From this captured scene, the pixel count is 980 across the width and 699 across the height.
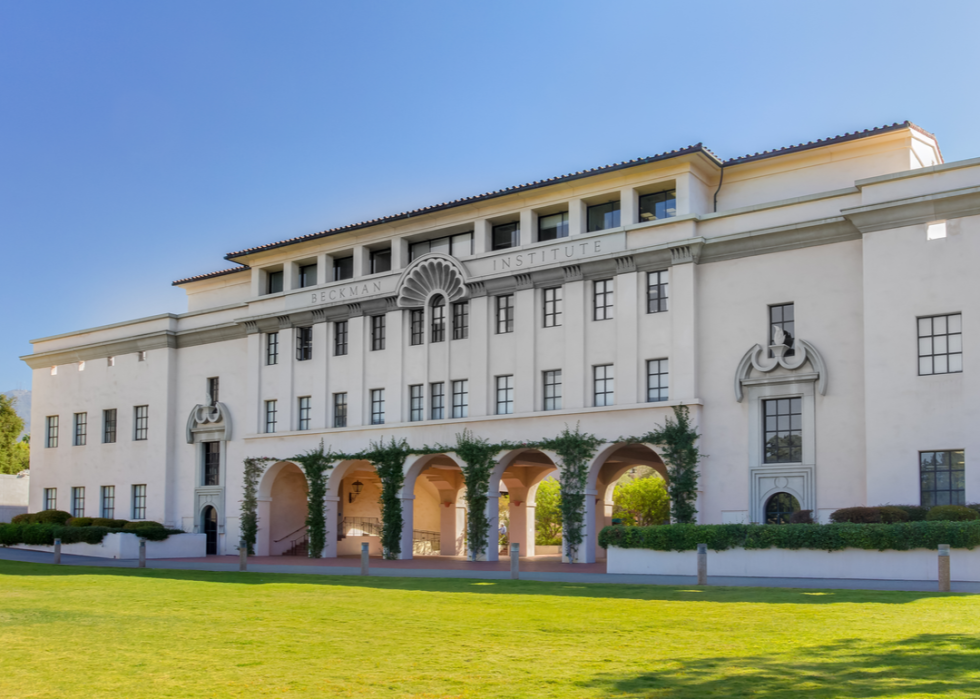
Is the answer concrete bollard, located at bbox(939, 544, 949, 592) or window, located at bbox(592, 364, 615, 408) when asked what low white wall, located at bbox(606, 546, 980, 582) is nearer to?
concrete bollard, located at bbox(939, 544, 949, 592)

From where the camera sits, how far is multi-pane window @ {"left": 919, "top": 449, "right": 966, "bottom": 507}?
26062mm

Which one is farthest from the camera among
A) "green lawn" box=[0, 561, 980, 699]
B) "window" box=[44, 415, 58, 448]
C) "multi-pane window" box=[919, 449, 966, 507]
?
"window" box=[44, 415, 58, 448]

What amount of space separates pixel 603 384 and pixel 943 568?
605 inches

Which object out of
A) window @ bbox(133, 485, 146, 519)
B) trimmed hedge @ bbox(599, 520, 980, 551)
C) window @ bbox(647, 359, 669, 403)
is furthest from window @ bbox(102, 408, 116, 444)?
trimmed hedge @ bbox(599, 520, 980, 551)

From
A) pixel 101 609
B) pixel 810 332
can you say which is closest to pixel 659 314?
pixel 810 332

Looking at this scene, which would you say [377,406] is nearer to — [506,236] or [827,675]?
[506,236]

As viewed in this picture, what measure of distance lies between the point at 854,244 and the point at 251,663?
2343cm

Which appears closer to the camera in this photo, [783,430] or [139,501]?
[783,430]

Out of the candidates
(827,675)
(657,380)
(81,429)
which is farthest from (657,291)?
(81,429)

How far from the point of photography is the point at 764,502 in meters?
29.9

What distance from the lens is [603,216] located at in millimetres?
35219

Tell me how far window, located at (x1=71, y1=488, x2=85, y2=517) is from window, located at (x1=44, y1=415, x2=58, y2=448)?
Result: 10.4 feet

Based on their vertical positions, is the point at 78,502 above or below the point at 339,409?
below

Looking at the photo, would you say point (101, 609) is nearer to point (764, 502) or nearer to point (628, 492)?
point (764, 502)
